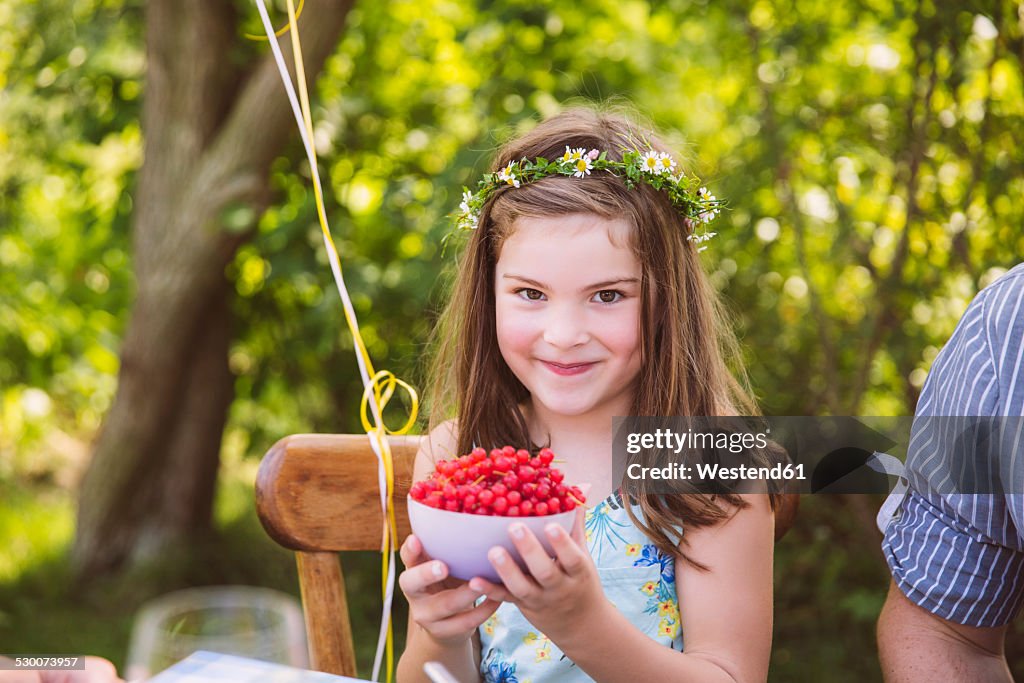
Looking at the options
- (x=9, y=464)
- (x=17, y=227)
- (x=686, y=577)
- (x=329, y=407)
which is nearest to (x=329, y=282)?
(x=329, y=407)

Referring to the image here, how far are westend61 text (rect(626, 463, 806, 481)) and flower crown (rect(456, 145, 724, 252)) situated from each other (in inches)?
14.6

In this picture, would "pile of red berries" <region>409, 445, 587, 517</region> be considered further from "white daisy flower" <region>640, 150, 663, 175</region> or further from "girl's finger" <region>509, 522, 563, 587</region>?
"white daisy flower" <region>640, 150, 663, 175</region>

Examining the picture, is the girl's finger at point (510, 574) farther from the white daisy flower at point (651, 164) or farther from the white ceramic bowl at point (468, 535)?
the white daisy flower at point (651, 164)

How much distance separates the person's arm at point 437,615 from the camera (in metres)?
1.09

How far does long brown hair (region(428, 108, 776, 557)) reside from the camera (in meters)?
1.49

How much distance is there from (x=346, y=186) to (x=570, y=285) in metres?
2.24

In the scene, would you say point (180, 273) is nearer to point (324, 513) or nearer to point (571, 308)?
point (324, 513)

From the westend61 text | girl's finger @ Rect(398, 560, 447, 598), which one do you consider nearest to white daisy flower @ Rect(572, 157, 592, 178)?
the westend61 text

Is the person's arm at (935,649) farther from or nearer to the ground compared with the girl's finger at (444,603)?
nearer to the ground

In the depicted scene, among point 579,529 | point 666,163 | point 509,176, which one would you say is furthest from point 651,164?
point 579,529

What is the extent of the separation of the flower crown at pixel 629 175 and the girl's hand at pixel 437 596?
670 mm

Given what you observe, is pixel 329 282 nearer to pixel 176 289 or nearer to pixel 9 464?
pixel 176 289

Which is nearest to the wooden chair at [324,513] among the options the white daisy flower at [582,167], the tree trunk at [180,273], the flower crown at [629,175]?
the flower crown at [629,175]

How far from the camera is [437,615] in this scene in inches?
45.0
